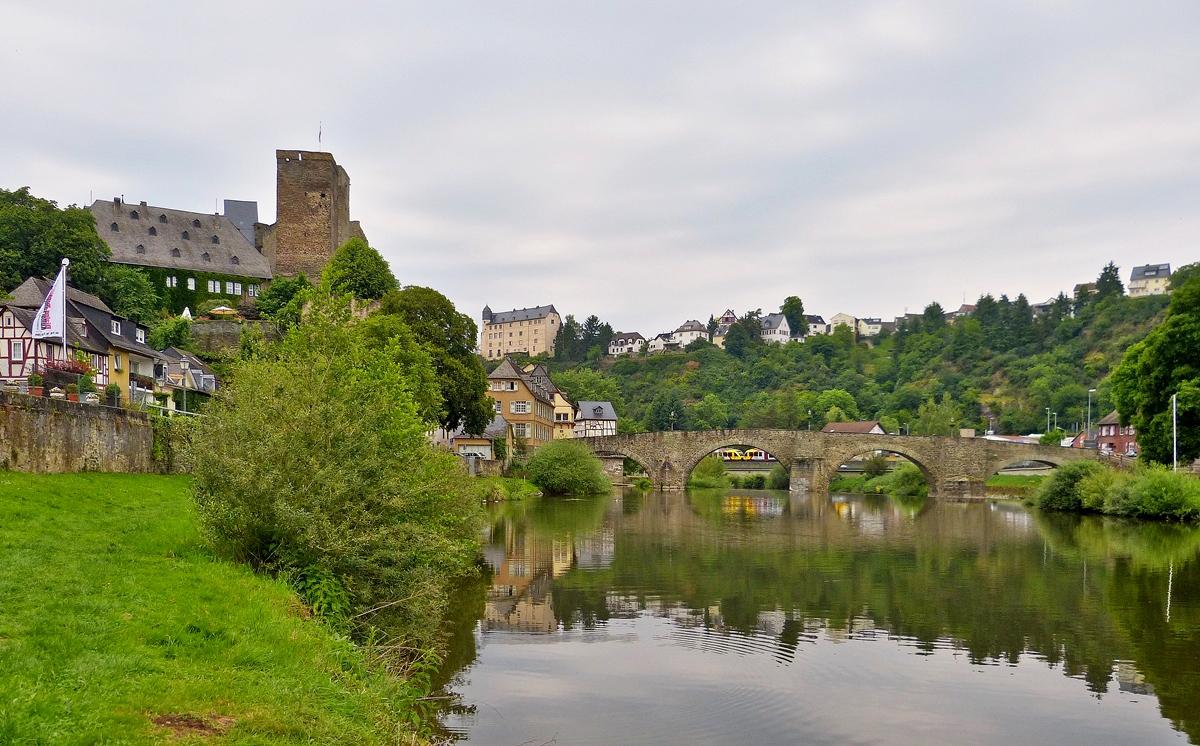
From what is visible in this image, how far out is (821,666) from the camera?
13.6 metres

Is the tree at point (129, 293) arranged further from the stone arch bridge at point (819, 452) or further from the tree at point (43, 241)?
the stone arch bridge at point (819, 452)

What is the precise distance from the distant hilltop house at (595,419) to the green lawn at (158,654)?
84.6 metres

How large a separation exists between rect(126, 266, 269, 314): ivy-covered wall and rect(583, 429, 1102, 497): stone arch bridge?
2497 cm

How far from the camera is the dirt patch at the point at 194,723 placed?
6584 millimetres

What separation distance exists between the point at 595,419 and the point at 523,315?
2477 inches

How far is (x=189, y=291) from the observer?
6219cm

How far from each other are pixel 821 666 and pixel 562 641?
3.87 metres

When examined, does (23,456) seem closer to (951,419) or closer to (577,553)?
(577,553)

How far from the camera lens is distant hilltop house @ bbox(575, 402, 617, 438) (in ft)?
320

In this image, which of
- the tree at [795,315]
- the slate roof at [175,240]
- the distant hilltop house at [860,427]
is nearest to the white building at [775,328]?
the tree at [795,315]

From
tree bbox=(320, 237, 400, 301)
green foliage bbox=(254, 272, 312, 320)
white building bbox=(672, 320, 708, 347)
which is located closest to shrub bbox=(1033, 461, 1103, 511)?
tree bbox=(320, 237, 400, 301)

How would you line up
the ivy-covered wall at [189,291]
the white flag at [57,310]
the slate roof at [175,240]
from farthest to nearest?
the slate roof at [175,240] → the ivy-covered wall at [189,291] → the white flag at [57,310]

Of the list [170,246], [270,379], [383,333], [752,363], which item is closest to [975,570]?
[270,379]

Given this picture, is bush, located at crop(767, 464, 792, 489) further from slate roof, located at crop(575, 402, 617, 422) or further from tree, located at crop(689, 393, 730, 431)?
tree, located at crop(689, 393, 730, 431)
